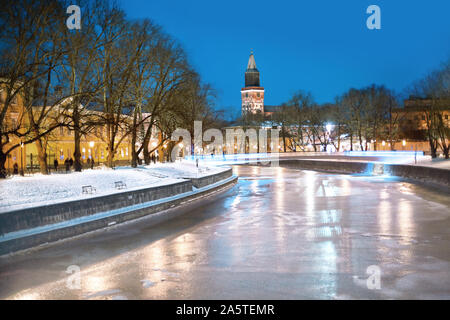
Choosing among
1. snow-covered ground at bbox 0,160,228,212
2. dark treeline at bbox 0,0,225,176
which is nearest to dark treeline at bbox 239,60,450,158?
dark treeline at bbox 0,0,225,176

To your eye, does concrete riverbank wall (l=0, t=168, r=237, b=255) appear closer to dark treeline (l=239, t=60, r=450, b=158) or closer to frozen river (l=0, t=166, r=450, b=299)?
frozen river (l=0, t=166, r=450, b=299)

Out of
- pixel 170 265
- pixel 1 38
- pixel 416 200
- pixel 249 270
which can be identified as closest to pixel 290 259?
pixel 249 270

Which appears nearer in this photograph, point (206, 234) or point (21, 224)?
point (21, 224)

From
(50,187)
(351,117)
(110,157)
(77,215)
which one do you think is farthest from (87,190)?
(351,117)

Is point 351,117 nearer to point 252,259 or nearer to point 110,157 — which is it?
point 110,157

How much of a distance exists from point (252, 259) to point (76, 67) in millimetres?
22420

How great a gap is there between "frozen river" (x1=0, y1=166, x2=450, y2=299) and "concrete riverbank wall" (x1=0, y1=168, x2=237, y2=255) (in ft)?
1.50

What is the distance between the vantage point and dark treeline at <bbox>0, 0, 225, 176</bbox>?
2211 centimetres

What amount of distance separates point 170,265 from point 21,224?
5000 millimetres

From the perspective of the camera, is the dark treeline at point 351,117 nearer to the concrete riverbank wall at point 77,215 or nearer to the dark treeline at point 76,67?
the dark treeline at point 76,67

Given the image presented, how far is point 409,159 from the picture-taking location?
62.4m

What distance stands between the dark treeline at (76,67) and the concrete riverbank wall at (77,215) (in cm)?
519

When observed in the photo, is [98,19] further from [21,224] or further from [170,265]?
[170,265]

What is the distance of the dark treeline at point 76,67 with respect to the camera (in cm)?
2211
